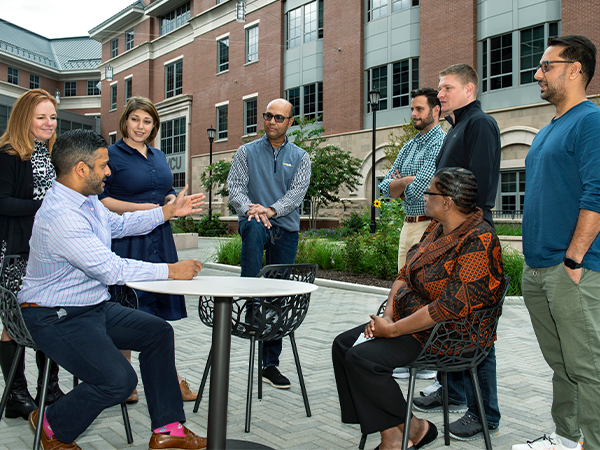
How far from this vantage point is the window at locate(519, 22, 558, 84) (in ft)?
61.4

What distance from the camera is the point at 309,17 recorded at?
27.1 meters

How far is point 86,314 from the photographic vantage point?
110 inches

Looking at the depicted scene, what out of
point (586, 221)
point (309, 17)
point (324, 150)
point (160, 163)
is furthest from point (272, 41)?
point (586, 221)

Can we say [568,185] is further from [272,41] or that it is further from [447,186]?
[272,41]

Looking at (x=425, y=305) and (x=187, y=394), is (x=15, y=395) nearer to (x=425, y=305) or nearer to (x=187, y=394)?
(x=187, y=394)

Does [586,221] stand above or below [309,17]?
below

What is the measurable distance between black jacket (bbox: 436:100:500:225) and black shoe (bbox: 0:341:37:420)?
10.9 feet

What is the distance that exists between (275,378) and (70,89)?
6036cm

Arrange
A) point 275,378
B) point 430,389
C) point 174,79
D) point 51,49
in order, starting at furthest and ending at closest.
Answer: point 51,49 < point 174,79 < point 275,378 < point 430,389

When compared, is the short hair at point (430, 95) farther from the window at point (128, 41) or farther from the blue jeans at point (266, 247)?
the window at point (128, 41)

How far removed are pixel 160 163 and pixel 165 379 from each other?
6.30 ft

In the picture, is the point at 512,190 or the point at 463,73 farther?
the point at 512,190

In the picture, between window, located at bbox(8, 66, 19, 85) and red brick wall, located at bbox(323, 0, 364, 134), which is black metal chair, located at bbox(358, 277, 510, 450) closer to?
red brick wall, located at bbox(323, 0, 364, 134)

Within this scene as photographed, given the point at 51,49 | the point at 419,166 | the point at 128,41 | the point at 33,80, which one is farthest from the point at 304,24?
the point at 51,49
